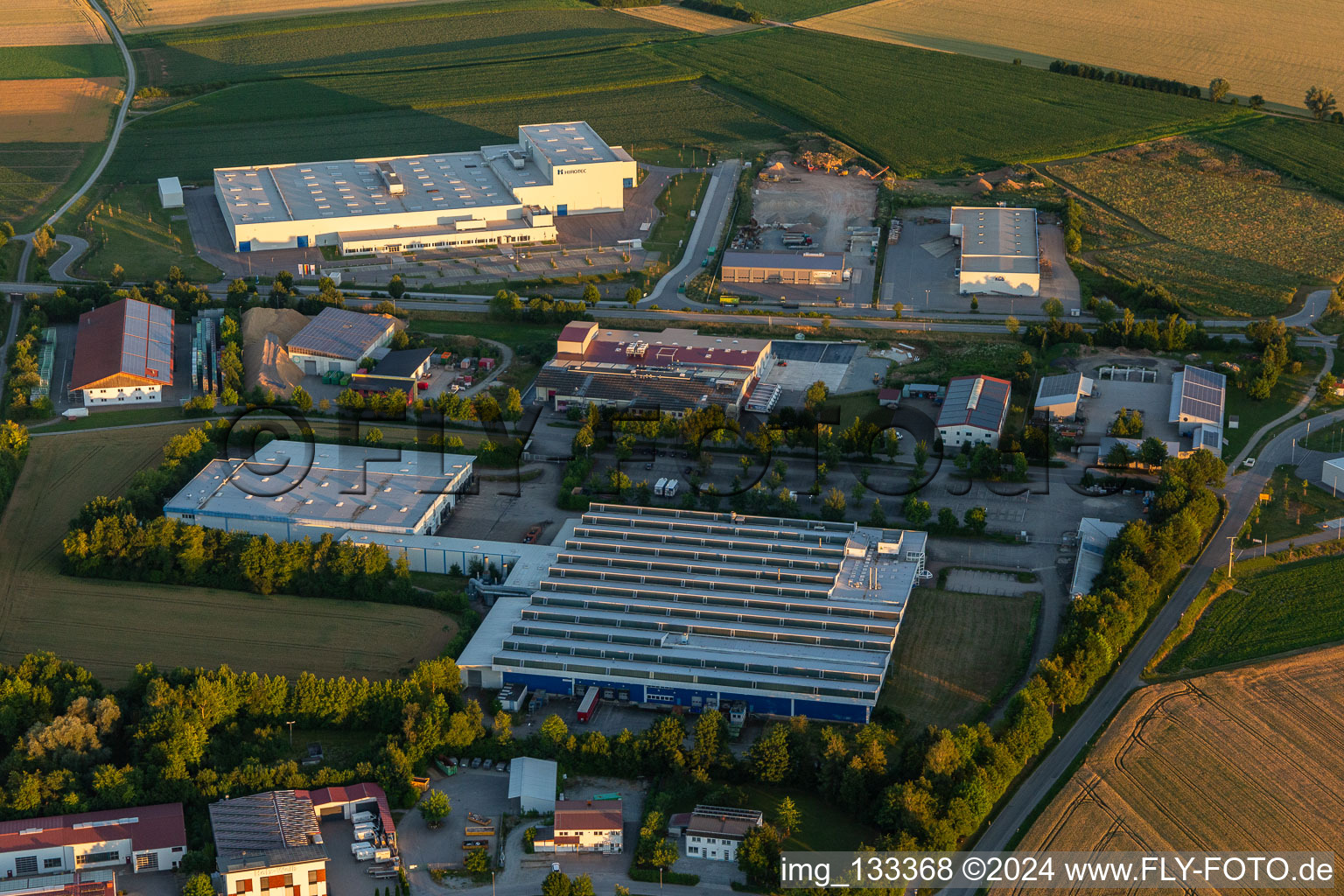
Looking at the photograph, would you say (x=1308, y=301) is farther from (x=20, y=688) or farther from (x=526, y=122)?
(x=20, y=688)

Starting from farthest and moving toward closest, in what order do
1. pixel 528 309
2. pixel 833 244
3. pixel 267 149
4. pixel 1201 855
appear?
pixel 267 149 → pixel 833 244 → pixel 528 309 → pixel 1201 855

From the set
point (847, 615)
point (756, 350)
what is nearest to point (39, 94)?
point (756, 350)

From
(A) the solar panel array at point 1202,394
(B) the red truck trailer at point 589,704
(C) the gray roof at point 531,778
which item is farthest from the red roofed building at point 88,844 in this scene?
(A) the solar panel array at point 1202,394

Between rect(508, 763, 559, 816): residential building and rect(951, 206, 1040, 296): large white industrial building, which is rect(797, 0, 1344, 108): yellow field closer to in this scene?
rect(951, 206, 1040, 296): large white industrial building

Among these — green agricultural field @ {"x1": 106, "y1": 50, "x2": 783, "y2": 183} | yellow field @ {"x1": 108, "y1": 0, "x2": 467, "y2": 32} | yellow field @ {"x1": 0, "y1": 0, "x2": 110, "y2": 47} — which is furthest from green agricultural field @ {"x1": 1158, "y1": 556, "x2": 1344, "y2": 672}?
yellow field @ {"x1": 0, "y1": 0, "x2": 110, "y2": 47}

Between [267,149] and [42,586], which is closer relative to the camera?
[42,586]

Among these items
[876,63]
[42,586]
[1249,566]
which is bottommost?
[42,586]

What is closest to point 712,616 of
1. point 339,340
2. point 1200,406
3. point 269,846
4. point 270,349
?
point 269,846
